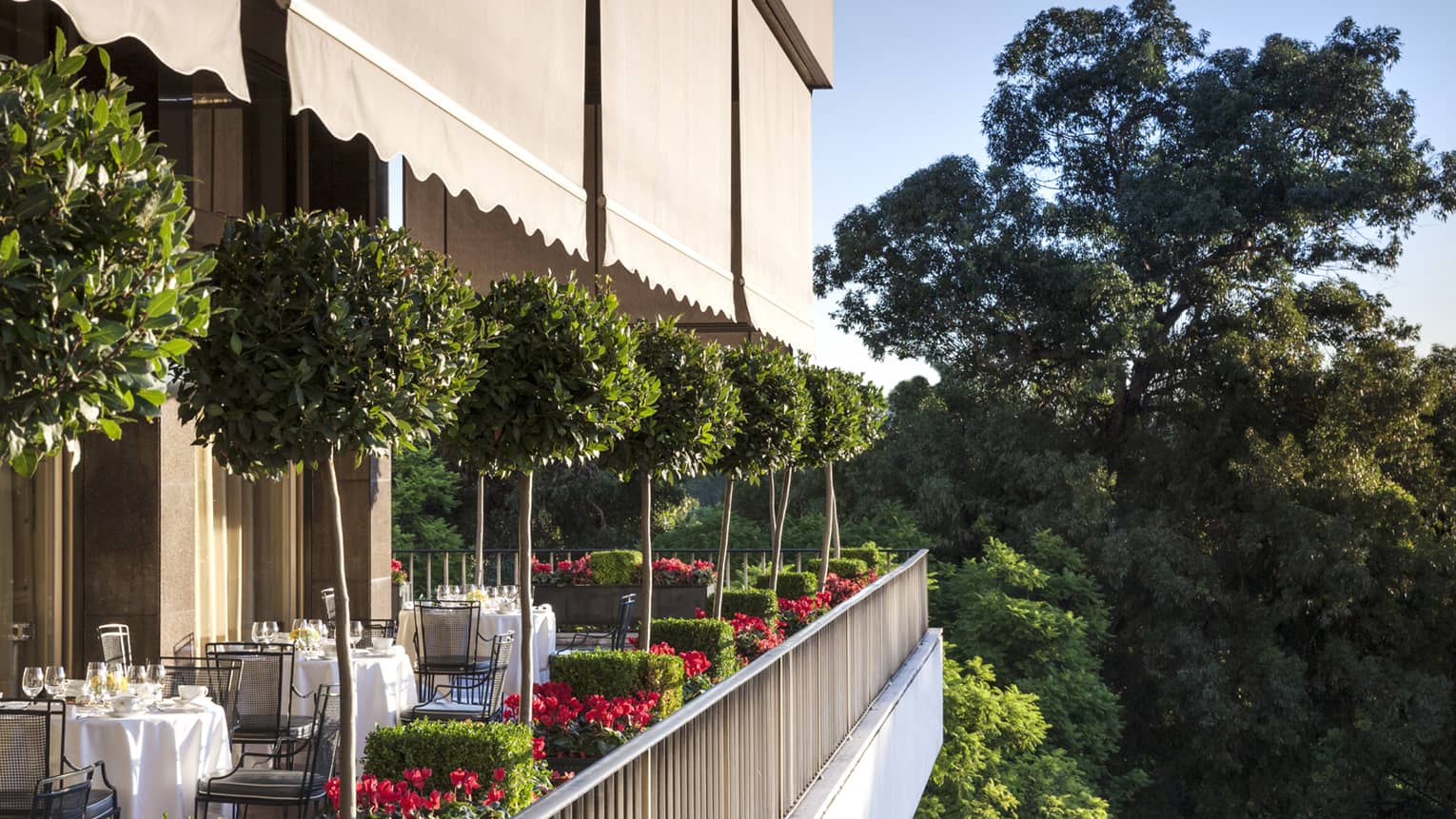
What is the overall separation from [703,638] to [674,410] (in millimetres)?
1933

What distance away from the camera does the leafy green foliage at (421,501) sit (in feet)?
104

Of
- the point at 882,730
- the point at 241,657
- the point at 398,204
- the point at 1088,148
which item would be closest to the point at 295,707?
the point at 241,657

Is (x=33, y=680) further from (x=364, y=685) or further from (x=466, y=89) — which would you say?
(x=466, y=89)

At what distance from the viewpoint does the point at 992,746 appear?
2497cm

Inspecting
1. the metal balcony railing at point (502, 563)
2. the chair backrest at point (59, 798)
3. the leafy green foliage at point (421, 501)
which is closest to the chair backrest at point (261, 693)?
the chair backrest at point (59, 798)

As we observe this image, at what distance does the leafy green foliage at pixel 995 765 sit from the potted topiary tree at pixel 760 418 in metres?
13.3

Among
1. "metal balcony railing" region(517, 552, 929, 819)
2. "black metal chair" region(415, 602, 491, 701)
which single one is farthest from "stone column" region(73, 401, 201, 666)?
"metal balcony railing" region(517, 552, 929, 819)

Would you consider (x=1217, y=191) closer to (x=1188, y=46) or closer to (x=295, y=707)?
(x=1188, y=46)

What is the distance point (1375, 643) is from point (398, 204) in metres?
25.3

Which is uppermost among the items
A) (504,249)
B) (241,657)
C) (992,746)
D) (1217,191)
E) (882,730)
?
(1217,191)

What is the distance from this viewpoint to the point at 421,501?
31.9m

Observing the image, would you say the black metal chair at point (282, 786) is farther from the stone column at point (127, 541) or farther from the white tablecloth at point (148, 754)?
the stone column at point (127, 541)

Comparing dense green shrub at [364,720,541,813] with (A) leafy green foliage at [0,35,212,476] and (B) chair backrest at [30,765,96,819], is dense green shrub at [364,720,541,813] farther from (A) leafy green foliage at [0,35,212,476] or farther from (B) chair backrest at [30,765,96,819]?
(A) leafy green foliage at [0,35,212,476]

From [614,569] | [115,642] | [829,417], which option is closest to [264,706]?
[115,642]
